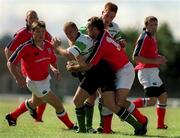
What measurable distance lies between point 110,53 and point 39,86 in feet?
→ 7.16

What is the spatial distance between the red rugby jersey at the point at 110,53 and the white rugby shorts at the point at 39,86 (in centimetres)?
187

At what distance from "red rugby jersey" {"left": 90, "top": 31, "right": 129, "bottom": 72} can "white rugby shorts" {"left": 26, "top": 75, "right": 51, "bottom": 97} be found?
73.7 inches

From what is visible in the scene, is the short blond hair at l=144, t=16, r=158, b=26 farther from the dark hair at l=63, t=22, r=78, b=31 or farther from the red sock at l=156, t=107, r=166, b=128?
the dark hair at l=63, t=22, r=78, b=31

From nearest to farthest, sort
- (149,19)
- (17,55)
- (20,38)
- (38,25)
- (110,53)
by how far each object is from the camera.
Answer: (110,53) < (38,25) < (17,55) < (149,19) < (20,38)

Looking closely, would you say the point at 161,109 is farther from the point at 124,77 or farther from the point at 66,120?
the point at 124,77

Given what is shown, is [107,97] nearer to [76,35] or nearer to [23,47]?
[76,35]

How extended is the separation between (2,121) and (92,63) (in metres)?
4.02

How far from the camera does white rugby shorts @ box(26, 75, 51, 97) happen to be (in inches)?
579

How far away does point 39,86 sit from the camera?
14.8 m

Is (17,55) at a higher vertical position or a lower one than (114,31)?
lower

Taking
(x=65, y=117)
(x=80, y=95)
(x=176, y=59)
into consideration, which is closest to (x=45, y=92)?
(x=65, y=117)

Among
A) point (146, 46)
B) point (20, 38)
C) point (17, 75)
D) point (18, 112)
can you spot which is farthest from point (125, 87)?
point (20, 38)

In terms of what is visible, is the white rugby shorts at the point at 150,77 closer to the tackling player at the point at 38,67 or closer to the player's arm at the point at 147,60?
the player's arm at the point at 147,60

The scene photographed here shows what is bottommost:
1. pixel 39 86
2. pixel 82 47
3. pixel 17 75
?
pixel 39 86
